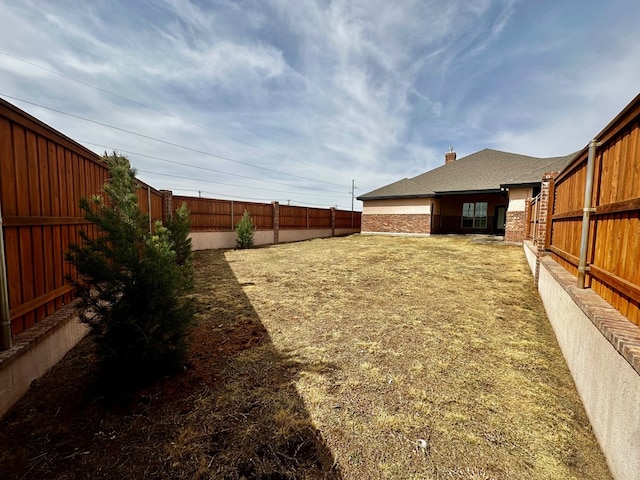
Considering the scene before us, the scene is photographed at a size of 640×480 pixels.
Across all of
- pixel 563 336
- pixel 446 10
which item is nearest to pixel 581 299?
pixel 563 336

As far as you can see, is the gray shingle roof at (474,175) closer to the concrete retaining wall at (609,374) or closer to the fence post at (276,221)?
the fence post at (276,221)

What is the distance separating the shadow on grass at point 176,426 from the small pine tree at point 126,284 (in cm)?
40

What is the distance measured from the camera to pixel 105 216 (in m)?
2.42

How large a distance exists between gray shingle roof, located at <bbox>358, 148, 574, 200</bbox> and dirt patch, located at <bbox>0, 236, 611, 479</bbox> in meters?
13.0

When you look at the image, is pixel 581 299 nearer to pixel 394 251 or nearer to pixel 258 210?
pixel 394 251

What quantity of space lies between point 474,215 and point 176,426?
2065 centimetres

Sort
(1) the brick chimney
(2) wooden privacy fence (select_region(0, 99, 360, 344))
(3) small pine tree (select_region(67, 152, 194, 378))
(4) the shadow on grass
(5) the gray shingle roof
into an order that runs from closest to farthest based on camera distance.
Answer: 1. (4) the shadow on grass
2. (2) wooden privacy fence (select_region(0, 99, 360, 344))
3. (3) small pine tree (select_region(67, 152, 194, 378))
4. (5) the gray shingle roof
5. (1) the brick chimney

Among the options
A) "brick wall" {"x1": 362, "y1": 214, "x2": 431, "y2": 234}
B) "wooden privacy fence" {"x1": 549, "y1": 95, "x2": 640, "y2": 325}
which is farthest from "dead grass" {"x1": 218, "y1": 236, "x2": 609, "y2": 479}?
"brick wall" {"x1": 362, "y1": 214, "x2": 431, "y2": 234}

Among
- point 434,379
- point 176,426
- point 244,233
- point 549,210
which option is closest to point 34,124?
point 176,426

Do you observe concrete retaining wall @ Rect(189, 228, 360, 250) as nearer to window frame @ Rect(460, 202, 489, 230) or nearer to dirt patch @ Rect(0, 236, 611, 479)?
dirt patch @ Rect(0, 236, 611, 479)

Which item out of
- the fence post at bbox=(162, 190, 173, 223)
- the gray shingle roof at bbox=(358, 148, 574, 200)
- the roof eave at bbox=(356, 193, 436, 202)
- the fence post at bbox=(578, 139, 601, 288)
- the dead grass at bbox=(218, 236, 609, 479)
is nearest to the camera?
the dead grass at bbox=(218, 236, 609, 479)

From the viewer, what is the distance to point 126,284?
8.07 feet

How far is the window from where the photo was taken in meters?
18.1

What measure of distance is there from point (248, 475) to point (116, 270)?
2036 millimetres
